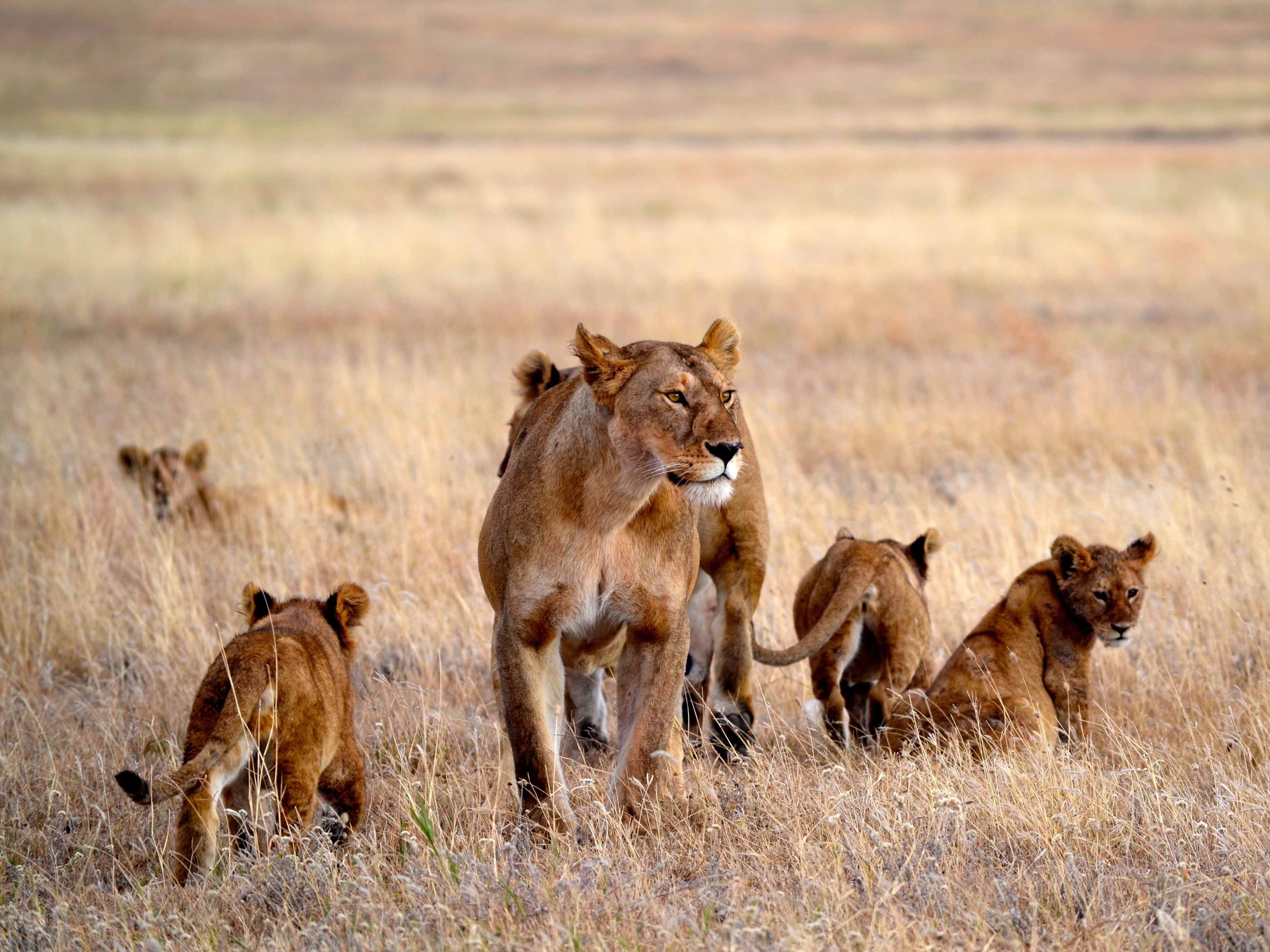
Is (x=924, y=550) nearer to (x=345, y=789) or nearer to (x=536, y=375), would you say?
(x=536, y=375)

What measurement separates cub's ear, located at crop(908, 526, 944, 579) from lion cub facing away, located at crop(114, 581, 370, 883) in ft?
8.50

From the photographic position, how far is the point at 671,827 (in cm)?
487

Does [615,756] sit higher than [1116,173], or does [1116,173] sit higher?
[1116,173]

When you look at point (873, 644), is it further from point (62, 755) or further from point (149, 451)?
point (149, 451)

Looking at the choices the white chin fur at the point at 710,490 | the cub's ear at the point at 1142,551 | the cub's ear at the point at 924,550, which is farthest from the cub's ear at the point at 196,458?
the cub's ear at the point at 1142,551

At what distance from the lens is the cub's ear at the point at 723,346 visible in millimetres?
4898

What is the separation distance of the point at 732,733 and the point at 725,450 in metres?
2.01

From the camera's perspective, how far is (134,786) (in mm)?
4207

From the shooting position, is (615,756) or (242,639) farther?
(615,756)

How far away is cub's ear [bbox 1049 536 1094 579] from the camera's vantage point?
18.8ft

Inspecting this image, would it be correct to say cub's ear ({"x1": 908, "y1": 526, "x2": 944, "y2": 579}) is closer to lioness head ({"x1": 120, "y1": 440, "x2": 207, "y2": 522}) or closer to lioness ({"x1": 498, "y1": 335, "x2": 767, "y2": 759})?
lioness ({"x1": 498, "y1": 335, "x2": 767, "y2": 759})

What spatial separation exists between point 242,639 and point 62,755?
1322mm

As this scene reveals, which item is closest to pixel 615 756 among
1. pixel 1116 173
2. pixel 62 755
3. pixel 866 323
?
pixel 62 755

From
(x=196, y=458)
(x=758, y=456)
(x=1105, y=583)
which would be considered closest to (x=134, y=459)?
(x=196, y=458)
